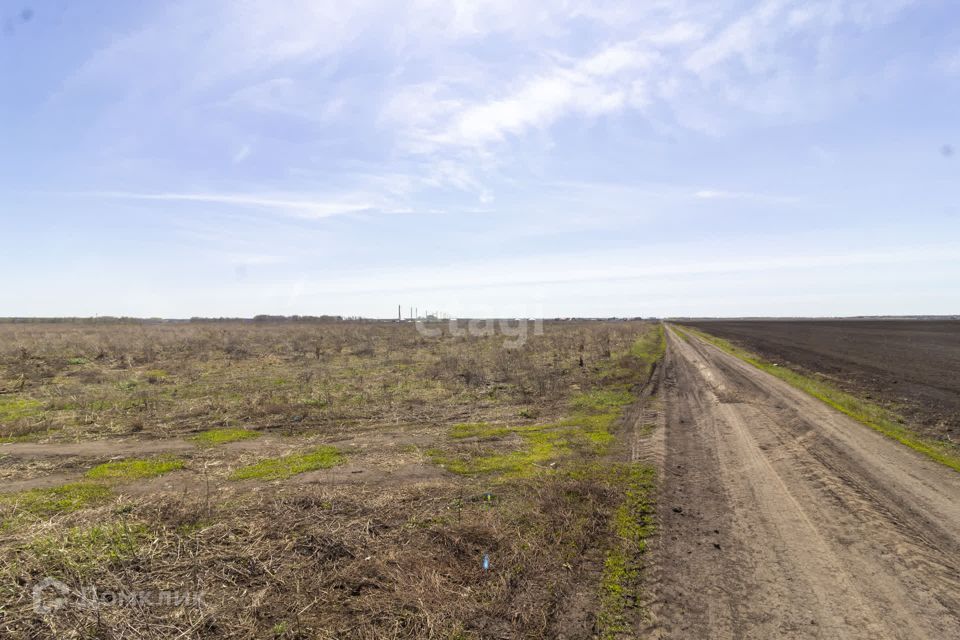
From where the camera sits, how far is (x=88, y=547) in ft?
14.8

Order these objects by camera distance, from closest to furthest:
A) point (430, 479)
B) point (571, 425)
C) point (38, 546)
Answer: point (38, 546), point (430, 479), point (571, 425)

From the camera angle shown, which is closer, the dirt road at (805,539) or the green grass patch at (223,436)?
the dirt road at (805,539)

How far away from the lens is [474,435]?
9719 millimetres

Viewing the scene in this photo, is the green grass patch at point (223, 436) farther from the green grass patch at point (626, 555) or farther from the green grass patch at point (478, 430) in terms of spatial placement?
the green grass patch at point (626, 555)

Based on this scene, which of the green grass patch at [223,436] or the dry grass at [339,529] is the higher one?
the dry grass at [339,529]

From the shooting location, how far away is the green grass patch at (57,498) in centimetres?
575

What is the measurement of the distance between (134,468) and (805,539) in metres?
9.45

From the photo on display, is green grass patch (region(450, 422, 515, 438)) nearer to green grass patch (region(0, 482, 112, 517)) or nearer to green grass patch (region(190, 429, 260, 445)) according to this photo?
green grass patch (region(190, 429, 260, 445))

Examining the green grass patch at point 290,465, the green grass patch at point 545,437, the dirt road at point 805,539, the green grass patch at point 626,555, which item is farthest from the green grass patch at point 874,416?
the green grass patch at point 290,465

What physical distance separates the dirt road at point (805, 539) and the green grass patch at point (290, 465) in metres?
5.33

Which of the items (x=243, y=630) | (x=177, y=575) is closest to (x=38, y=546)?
(x=177, y=575)

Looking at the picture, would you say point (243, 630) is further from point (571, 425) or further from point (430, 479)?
point (571, 425)

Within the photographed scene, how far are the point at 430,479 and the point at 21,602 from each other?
4.35 m

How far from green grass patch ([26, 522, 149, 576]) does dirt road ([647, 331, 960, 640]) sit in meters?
4.87
